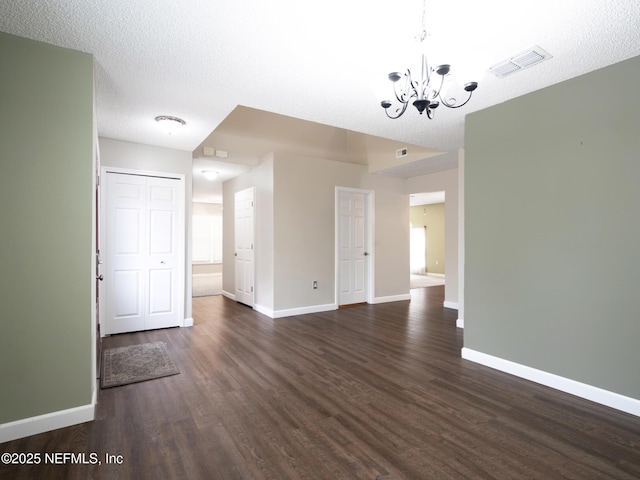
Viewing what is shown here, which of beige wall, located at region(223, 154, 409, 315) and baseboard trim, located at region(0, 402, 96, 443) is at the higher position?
beige wall, located at region(223, 154, 409, 315)

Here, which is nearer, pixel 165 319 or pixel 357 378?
pixel 357 378

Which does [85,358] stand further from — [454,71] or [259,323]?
[454,71]

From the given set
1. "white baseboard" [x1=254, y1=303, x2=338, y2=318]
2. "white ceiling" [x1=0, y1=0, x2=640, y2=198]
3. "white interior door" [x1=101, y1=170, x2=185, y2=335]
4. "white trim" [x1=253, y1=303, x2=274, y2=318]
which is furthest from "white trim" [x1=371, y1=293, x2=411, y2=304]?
"white ceiling" [x1=0, y1=0, x2=640, y2=198]

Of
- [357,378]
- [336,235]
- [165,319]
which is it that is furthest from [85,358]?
[336,235]

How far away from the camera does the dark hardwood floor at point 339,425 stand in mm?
1822

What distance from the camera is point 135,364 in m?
3.32

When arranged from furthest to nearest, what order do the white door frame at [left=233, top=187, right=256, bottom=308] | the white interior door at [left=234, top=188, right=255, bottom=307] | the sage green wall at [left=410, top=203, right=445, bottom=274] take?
the sage green wall at [left=410, top=203, right=445, bottom=274] → the white interior door at [left=234, top=188, right=255, bottom=307] → the white door frame at [left=233, top=187, right=256, bottom=308]

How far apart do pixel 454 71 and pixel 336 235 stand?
4.02m

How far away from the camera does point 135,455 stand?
1.93 meters

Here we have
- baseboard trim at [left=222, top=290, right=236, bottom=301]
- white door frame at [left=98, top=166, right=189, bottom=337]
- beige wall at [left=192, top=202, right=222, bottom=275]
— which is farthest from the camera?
beige wall at [left=192, top=202, right=222, bottom=275]

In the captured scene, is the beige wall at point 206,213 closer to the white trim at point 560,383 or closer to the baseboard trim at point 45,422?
the baseboard trim at point 45,422

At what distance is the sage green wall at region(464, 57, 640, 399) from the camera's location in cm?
247

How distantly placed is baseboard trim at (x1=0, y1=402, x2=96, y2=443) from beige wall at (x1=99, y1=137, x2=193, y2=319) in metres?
2.53

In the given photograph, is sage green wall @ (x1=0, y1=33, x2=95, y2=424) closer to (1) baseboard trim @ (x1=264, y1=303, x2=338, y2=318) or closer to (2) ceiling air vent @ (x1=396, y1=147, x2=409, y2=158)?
(1) baseboard trim @ (x1=264, y1=303, x2=338, y2=318)
